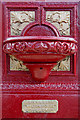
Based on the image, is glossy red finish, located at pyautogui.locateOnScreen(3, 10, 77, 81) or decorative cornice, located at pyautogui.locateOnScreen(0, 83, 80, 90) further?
decorative cornice, located at pyautogui.locateOnScreen(0, 83, 80, 90)

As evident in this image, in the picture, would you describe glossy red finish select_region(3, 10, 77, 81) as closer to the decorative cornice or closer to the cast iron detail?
the cast iron detail

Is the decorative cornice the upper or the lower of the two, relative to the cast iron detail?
lower

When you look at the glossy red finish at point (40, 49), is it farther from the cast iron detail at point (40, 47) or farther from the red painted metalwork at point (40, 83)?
the red painted metalwork at point (40, 83)

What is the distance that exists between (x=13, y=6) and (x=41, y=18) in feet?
0.80

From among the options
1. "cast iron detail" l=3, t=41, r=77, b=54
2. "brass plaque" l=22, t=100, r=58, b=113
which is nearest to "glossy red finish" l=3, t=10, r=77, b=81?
"cast iron detail" l=3, t=41, r=77, b=54

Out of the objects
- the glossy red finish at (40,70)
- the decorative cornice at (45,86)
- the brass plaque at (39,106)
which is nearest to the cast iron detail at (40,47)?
the glossy red finish at (40,70)

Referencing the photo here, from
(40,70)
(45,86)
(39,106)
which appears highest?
(40,70)

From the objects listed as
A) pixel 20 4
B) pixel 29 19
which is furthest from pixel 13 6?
pixel 29 19

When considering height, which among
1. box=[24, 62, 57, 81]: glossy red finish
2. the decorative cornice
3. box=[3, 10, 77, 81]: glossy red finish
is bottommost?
the decorative cornice

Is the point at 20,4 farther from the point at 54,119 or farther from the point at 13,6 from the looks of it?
the point at 54,119

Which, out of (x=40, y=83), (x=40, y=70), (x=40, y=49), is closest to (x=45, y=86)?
(x=40, y=83)

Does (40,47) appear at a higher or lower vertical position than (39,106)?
higher

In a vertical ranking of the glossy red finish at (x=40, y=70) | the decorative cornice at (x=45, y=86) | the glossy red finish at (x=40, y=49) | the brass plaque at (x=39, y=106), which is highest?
the glossy red finish at (x=40, y=49)

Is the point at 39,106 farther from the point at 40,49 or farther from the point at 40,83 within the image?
the point at 40,49
